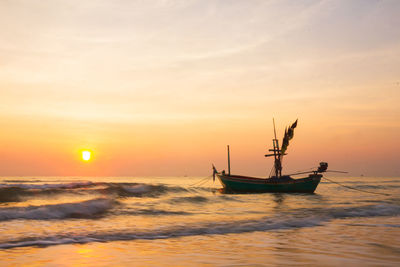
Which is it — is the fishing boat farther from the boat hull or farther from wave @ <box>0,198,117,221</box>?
wave @ <box>0,198,117,221</box>

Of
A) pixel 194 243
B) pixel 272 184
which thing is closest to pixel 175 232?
pixel 194 243

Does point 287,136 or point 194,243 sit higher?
point 287,136

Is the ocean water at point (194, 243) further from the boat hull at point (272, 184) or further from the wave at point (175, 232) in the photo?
the boat hull at point (272, 184)

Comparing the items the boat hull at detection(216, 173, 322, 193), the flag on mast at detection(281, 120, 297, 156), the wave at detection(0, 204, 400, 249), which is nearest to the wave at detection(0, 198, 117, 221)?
the wave at detection(0, 204, 400, 249)

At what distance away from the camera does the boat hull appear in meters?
45.8

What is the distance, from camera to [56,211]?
20188 mm

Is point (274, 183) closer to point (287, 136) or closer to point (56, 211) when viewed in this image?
point (287, 136)

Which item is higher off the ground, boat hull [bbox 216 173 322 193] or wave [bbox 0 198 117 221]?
wave [bbox 0 198 117 221]

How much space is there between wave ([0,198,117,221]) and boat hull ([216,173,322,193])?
84.1 ft

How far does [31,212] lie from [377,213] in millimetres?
22074

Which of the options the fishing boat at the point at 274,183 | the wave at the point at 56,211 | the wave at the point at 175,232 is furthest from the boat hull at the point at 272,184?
the wave at the point at 175,232

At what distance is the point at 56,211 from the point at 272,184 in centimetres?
3233

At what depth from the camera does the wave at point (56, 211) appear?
18.0m

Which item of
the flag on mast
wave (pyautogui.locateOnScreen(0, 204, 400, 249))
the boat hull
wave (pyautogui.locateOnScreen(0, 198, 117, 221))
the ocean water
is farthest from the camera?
the flag on mast
